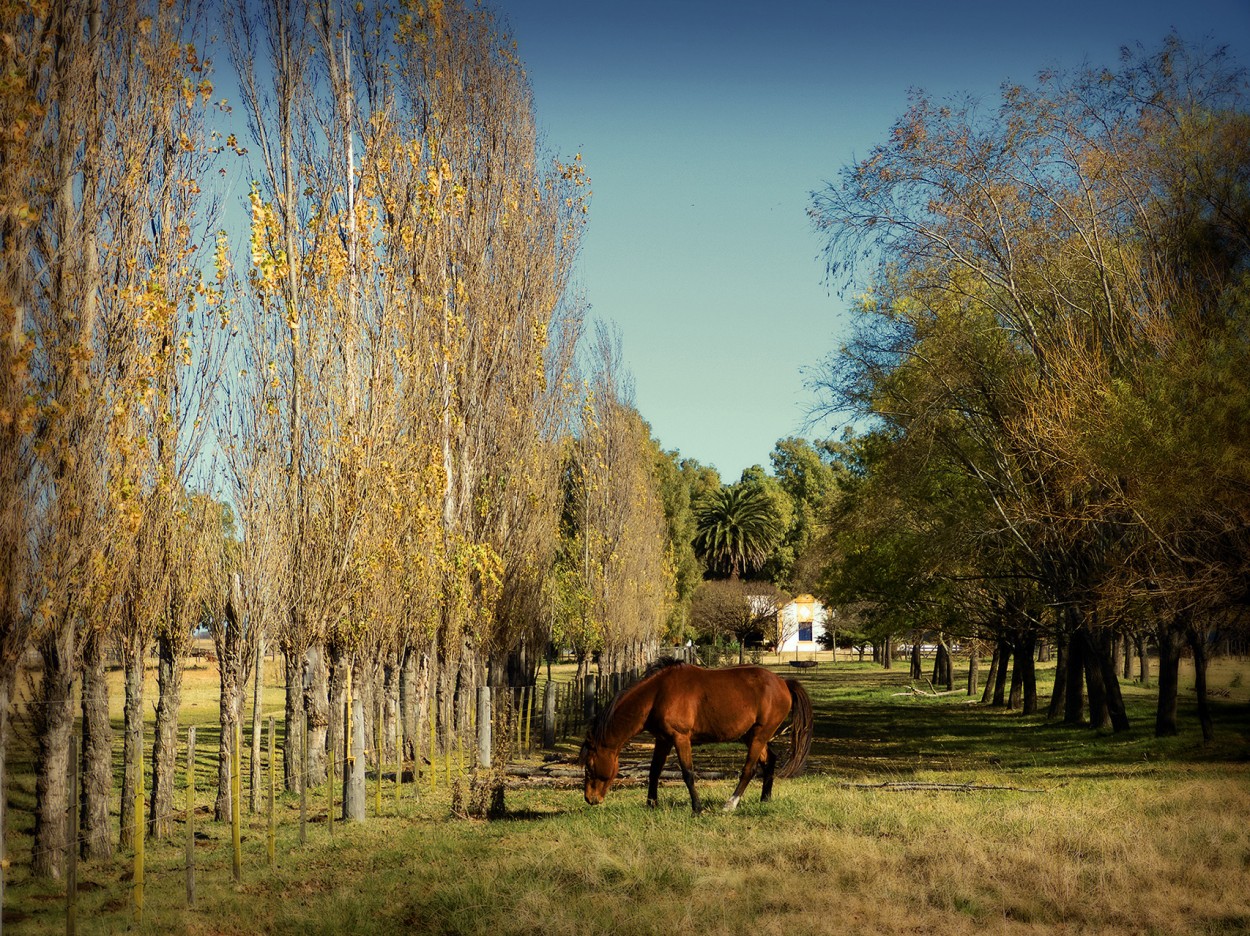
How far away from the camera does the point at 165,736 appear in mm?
15711

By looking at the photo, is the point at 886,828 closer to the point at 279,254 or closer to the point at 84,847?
the point at 84,847

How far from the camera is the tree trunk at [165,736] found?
50.8 ft

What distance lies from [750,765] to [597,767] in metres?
1.81

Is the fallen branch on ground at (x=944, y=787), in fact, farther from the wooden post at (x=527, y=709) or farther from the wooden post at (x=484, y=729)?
the wooden post at (x=527, y=709)

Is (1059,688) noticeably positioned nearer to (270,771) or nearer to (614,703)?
(614,703)

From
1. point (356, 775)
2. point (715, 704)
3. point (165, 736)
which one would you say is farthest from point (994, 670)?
point (165, 736)

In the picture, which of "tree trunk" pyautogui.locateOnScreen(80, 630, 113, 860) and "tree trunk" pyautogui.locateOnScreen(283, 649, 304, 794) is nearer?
"tree trunk" pyautogui.locateOnScreen(80, 630, 113, 860)

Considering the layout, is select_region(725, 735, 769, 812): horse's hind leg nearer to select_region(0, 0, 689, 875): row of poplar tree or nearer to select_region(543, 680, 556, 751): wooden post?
select_region(0, 0, 689, 875): row of poplar tree

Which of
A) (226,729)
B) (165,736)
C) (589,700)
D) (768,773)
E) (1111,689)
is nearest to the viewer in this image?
(768,773)

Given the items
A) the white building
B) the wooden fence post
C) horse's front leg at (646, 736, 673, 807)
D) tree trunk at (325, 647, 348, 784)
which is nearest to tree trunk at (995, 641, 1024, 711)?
horse's front leg at (646, 736, 673, 807)

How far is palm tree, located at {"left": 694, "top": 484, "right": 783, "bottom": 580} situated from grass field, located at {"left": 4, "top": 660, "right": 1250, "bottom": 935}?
7227 cm

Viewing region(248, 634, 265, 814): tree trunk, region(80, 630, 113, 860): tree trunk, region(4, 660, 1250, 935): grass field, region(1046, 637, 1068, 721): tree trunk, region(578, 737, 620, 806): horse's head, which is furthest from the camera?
region(1046, 637, 1068, 721): tree trunk

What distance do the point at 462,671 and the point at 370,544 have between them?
20.9 ft

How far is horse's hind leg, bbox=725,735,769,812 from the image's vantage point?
14.1 m
